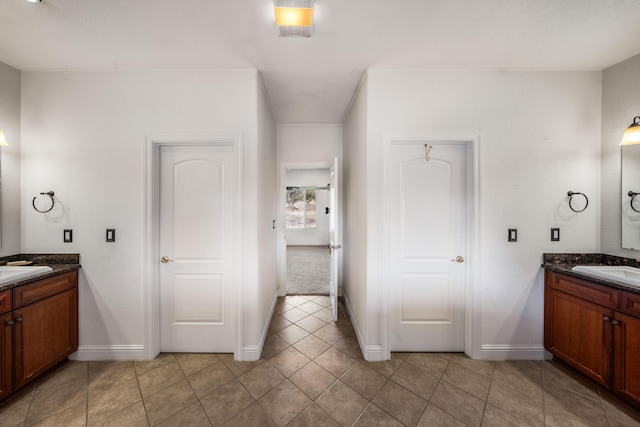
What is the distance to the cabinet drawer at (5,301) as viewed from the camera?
1634 mm

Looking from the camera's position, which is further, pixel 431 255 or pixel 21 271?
pixel 431 255

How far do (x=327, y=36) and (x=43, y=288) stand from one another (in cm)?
301

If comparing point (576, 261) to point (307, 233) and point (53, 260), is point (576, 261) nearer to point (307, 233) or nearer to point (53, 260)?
point (53, 260)

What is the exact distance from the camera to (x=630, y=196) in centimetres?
203

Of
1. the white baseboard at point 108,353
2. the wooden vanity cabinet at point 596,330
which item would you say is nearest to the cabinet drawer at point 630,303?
the wooden vanity cabinet at point 596,330

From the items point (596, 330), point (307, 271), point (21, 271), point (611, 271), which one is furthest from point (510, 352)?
point (21, 271)

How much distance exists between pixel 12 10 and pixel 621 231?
4957mm

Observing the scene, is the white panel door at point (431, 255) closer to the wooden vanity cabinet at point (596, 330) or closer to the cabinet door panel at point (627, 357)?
the wooden vanity cabinet at point (596, 330)

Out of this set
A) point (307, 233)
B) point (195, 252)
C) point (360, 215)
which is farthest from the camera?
point (307, 233)

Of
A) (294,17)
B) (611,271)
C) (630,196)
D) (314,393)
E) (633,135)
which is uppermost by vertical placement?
(294,17)

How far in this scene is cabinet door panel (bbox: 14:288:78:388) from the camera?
175 cm

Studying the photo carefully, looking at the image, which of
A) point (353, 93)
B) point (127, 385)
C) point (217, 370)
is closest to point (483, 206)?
point (353, 93)

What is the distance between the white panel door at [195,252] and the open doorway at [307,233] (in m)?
1.77

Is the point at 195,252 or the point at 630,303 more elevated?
the point at 195,252
